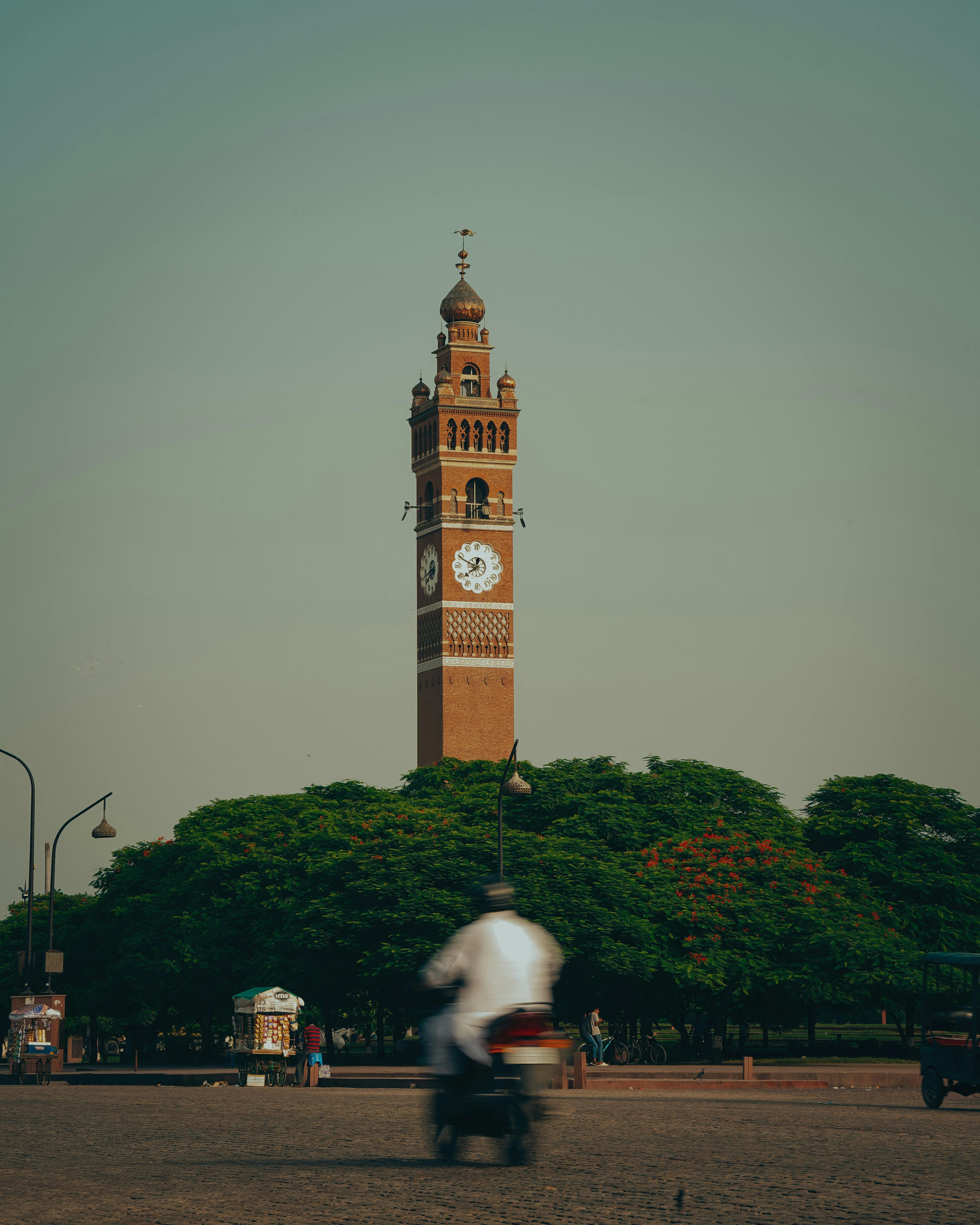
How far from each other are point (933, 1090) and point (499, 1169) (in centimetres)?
1361

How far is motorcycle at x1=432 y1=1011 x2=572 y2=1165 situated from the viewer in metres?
12.7

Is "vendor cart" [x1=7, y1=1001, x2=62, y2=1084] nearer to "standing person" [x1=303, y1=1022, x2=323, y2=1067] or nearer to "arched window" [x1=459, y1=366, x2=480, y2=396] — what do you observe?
"standing person" [x1=303, y1=1022, x2=323, y2=1067]

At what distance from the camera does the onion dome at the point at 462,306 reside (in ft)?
311

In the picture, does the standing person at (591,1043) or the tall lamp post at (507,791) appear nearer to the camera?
the tall lamp post at (507,791)

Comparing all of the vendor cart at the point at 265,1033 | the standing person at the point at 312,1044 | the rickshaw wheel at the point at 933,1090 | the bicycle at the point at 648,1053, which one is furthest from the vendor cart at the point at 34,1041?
the rickshaw wheel at the point at 933,1090

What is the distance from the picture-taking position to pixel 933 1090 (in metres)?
25.4

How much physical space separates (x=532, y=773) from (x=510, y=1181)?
49426 millimetres

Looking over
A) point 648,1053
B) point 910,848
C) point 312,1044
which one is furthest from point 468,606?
point 312,1044

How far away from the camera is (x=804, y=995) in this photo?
48.0 metres

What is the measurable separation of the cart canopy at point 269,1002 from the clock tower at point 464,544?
47.8 m

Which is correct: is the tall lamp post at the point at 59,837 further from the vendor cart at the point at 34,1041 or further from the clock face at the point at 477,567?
the clock face at the point at 477,567

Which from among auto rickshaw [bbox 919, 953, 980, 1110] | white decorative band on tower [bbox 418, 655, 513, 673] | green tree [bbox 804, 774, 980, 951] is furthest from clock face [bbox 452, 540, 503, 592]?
auto rickshaw [bbox 919, 953, 980, 1110]

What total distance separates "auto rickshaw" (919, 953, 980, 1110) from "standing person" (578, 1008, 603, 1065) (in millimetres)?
14815

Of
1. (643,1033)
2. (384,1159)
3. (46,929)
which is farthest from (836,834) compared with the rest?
(384,1159)
